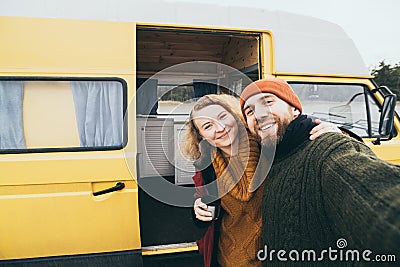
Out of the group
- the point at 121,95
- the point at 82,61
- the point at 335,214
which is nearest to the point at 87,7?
the point at 82,61

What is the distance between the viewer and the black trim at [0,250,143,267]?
2.29m

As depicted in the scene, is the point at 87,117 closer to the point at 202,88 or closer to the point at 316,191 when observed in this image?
the point at 316,191

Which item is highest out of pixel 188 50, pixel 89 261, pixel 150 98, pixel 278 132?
pixel 188 50

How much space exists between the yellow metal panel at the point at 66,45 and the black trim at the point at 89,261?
1.50m

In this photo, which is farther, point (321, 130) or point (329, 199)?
point (321, 130)

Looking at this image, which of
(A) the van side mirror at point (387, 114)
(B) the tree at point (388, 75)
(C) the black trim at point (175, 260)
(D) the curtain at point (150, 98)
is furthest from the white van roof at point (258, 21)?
(B) the tree at point (388, 75)

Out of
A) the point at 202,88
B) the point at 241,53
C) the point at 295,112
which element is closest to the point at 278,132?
the point at 295,112

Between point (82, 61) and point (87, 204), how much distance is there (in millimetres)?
1134

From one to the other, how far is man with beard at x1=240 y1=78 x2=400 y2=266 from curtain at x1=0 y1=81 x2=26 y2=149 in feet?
6.14

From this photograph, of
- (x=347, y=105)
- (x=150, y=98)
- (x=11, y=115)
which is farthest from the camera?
(x=150, y=98)

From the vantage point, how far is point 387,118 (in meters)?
2.60

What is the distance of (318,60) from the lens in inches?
109

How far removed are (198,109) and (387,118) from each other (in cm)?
207

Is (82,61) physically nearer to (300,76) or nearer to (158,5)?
(158,5)
